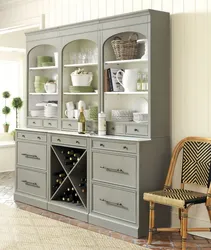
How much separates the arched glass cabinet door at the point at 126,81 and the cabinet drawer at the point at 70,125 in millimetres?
475

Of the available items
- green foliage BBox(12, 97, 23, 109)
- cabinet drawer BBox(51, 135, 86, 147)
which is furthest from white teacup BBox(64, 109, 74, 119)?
green foliage BBox(12, 97, 23, 109)

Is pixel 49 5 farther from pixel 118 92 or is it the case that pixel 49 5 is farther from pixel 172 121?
pixel 172 121

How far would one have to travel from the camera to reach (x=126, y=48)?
5023 mm

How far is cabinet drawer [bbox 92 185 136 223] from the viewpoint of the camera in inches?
184

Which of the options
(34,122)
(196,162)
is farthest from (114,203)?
(34,122)

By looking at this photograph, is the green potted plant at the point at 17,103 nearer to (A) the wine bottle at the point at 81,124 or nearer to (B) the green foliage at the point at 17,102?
(B) the green foliage at the point at 17,102

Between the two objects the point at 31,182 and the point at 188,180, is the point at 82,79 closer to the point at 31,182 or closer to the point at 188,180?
the point at 31,182

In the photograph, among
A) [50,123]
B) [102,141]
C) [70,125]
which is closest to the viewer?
[102,141]

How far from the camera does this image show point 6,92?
29.2 feet

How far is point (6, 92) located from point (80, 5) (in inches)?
135

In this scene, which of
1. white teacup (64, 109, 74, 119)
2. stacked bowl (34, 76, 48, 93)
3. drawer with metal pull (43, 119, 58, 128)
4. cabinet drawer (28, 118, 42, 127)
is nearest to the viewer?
white teacup (64, 109, 74, 119)

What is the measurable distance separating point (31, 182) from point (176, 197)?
2.25m

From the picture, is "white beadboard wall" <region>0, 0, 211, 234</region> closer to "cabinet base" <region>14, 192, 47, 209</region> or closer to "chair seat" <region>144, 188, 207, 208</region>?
→ "chair seat" <region>144, 188, 207, 208</region>

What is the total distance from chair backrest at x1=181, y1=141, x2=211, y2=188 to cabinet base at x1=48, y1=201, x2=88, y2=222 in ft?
3.84
